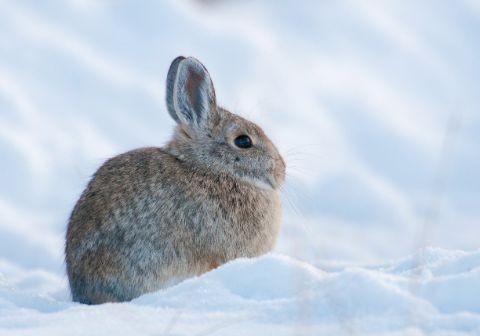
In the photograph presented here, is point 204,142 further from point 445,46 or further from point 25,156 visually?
point 445,46

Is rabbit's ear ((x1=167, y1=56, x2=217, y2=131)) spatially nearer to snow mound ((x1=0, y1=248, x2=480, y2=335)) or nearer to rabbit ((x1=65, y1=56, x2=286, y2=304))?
rabbit ((x1=65, y1=56, x2=286, y2=304))

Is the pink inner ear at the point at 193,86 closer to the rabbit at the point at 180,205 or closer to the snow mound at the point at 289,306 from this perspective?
the rabbit at the point at 180,205

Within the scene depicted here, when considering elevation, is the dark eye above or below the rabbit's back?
above

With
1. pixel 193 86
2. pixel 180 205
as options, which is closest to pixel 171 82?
pixel 193 86

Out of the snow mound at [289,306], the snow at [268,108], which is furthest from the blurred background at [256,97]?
the snow mound at [289,306]

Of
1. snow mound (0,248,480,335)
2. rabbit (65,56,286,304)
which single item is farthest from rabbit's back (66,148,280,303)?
snow mound (0,248,480,335)

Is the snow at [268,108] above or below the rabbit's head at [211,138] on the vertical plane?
above

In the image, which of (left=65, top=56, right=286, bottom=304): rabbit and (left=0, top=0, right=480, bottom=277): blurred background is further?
(left=0, top=0, right=480, bottom=277): blurred background
